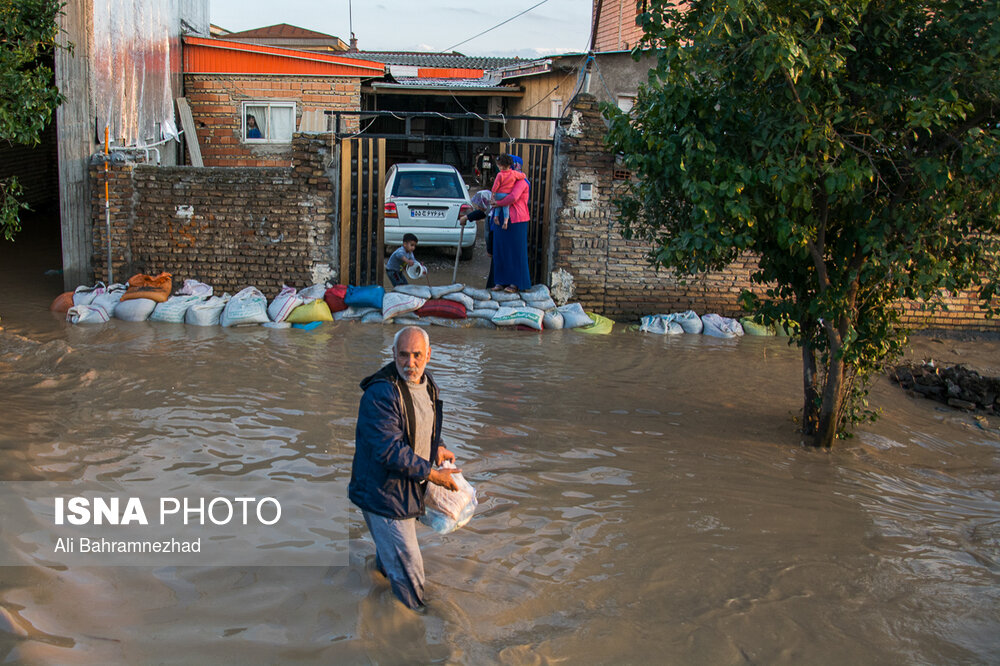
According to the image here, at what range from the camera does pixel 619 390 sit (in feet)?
26.3

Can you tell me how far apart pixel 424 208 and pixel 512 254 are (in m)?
2.40

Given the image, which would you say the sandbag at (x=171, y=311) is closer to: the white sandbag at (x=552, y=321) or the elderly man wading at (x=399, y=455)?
the white sandbag at (x=552, y=321)

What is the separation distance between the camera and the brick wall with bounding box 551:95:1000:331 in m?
10.6

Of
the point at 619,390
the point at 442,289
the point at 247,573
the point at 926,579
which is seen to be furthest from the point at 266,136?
the point at 926,579

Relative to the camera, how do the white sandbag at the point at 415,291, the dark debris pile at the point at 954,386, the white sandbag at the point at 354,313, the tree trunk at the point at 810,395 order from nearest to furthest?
the tree trunk at the point at 810,395 → the dark debris pile at the point at 954,386 → the white sandbag at the point at 354,313 → the white sandbag at the point at 415,291

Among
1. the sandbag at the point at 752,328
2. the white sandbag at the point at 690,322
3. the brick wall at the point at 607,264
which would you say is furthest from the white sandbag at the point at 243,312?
the sandbag at the point at 752,328

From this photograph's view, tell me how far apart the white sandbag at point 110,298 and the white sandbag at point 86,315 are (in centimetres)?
14

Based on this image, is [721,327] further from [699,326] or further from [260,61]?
[260,61]

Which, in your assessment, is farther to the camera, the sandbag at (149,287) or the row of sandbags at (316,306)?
the sandbag at (149,287)

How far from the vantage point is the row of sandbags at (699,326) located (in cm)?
1051

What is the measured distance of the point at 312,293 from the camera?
10.3 metres

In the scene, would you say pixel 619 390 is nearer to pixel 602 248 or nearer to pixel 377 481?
pixel 602 248

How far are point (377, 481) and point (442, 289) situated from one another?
22.4ft

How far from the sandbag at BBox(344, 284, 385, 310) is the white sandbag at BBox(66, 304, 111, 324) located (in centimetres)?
282
